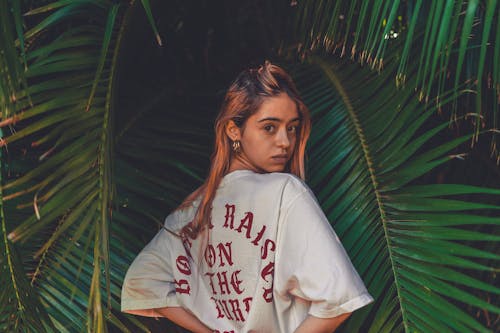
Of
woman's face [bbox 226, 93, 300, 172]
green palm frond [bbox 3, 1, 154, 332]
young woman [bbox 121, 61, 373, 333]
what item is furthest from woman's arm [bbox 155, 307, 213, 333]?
woman's face [bbox 226, 93, 300, 172]

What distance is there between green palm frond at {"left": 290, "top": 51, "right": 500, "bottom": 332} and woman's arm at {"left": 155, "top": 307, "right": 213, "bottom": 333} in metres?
0.35

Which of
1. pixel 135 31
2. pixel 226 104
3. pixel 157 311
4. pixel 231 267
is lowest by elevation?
pixel 157 311

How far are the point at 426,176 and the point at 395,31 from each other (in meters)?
0.52

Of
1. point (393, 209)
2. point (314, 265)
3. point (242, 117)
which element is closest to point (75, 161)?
point (242, 117)

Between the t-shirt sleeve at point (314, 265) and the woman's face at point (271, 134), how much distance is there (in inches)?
6.5

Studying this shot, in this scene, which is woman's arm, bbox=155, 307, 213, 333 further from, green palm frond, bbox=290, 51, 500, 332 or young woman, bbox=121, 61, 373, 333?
A: green palm frond, bbox=290, 51, 500, 332

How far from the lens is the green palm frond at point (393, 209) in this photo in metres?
1.70

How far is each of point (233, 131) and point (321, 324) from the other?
540 mm

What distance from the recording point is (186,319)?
1.78 metres

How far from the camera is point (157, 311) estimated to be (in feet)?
6.04

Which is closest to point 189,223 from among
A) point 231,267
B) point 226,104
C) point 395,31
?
point 231,267

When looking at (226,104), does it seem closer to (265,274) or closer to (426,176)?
(265,274)

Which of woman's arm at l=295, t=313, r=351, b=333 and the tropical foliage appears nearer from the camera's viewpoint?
woman's arm at l=295, t=313, r=351, b=333

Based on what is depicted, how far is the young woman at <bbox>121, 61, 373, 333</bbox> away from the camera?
152cm
